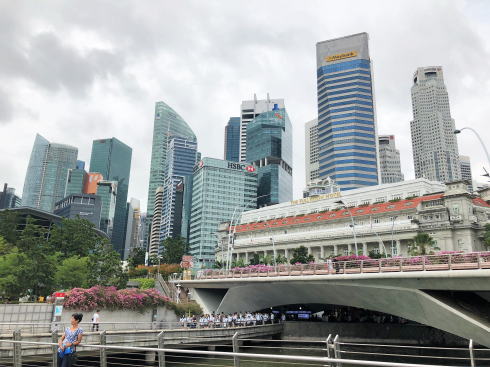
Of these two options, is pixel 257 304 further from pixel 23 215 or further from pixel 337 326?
pixel 23 215

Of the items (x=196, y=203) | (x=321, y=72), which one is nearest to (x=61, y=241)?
(x=196, y=203)

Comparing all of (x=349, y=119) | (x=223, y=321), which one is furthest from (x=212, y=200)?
(x=223, y=321)

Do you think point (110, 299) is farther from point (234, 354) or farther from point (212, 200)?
point (212, 200)

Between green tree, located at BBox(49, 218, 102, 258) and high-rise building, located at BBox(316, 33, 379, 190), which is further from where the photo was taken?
high-rise building, located at BBox(316, 33, 379, 190)

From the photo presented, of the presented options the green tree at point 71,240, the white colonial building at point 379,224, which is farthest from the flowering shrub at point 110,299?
the green tree at point 71,240

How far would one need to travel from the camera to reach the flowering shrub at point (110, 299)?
39625 mm

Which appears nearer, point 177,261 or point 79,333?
point 79,333

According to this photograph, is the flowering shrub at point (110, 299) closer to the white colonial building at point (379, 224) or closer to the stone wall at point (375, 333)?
the stone wall at point (375, 333)

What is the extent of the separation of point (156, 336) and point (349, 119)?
167 meters

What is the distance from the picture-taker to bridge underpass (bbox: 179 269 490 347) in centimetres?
2930

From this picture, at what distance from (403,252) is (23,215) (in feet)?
270

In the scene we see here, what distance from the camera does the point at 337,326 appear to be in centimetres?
4897

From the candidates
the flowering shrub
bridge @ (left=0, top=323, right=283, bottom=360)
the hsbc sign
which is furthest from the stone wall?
the hsbc sign

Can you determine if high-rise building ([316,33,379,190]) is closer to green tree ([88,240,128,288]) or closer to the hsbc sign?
the hsbc sign
